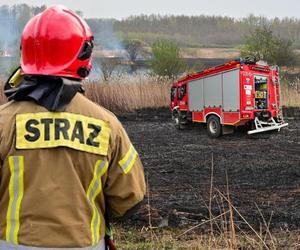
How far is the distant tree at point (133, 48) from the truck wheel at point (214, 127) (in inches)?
1017

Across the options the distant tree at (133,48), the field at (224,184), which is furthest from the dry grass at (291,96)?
the distant tree at (133,48)

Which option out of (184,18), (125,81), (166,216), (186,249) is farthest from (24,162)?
(184,18)

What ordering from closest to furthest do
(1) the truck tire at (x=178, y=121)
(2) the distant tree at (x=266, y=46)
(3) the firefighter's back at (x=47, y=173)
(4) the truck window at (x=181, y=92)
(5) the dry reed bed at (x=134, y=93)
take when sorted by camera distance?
(3) the firefighter's back at (x=47, y=173) < (4) the truck window at (x=181, y=92) < (1) the truck tire at (x=178, y=121) < (5) the dry reed bed at (x=134, y=93) < (2) the distant tree at (x=266, y=46)

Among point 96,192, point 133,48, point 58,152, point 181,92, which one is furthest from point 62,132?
point 133,48

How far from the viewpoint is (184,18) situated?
61531 mm

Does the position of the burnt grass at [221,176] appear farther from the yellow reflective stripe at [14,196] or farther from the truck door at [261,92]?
the yellow reflective stripe at [14,196]

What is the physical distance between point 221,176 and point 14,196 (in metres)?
5.75

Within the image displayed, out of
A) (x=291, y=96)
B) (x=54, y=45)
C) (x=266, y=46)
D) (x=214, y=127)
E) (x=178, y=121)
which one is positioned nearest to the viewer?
(x=54, y=45)

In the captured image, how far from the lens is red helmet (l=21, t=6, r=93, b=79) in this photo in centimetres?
183

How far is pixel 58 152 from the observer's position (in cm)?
175

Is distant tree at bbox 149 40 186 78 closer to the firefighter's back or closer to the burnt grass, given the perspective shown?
the burnt grass

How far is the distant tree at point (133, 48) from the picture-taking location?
39.2 meters

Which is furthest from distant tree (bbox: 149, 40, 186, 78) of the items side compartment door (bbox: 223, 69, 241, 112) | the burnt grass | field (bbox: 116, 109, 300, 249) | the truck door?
side compartment door (bbox: 223, 69, 241, 112)

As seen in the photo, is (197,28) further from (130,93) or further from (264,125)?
(264,125)
